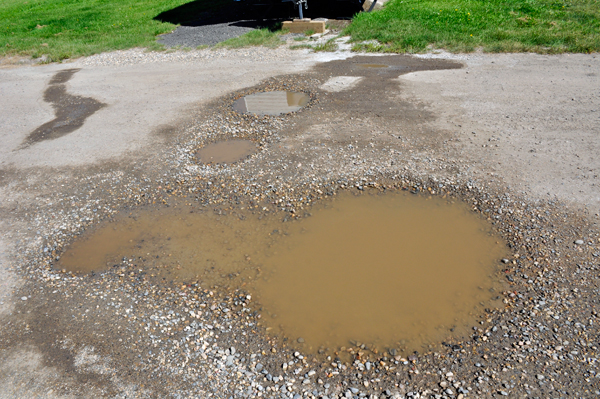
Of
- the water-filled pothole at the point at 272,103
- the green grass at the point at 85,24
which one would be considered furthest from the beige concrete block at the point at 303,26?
the water-filled pothole at the point at 272,103

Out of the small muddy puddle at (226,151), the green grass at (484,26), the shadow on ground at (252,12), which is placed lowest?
the small muddy puddle at (226,151)

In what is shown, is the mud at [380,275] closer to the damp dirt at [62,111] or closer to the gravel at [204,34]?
the damp dirt at [62,111]

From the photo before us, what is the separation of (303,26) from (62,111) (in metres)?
8.76

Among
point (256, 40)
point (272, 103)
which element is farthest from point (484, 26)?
point (272, 103)

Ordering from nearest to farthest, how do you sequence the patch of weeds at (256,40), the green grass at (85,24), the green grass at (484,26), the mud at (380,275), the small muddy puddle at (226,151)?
the mud at (380,275) < the small muddy puddle at (226,151) < the green grass at (484,26) < the patch of weeds at (256,40) < the green grass at (85,24)

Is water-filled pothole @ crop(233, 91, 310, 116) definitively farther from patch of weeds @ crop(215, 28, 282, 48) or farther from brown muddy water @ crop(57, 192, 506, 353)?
patch of weeds @ crop(215, 28, 282, 48)

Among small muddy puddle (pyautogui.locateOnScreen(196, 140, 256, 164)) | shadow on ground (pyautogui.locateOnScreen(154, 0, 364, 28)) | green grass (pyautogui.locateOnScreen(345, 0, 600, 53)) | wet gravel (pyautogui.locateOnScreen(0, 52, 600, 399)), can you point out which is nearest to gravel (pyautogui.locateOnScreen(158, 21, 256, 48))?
shadow on ground (pyautogui.locateOnScreen(154, 0, 364, 28))

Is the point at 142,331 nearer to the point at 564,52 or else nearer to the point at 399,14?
the point at 564,52

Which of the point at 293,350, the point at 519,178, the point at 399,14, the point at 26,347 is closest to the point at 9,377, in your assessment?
the point at 26,347

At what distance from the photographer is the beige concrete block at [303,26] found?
14.8 meters

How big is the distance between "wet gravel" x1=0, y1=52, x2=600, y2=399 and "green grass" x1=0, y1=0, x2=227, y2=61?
10.3m

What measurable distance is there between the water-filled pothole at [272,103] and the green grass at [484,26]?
3949 mm

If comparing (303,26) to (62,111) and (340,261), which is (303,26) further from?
(340,261)

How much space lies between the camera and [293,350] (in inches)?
174
